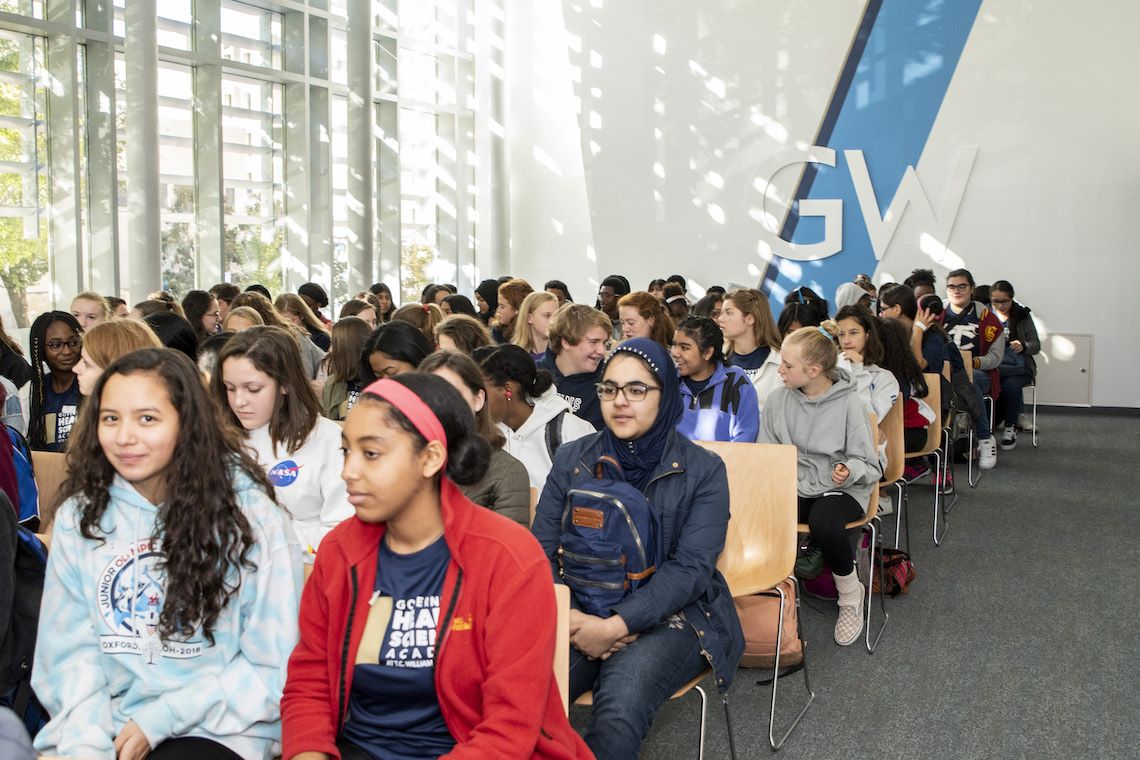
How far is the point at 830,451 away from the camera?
15.3 feet

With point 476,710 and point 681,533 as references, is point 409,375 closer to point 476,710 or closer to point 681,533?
point 476,710

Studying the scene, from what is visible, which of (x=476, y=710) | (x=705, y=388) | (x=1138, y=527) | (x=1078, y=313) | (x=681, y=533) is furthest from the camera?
(x=1078, y=313)

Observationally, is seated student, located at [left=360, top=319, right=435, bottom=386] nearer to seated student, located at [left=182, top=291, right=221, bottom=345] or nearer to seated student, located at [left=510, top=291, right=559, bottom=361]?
seated student, located at [left=510, top=291, right=559, bottom=361]

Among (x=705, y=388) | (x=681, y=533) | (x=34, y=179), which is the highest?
(x=34, y=179)

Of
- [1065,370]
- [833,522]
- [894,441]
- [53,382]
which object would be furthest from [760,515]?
[1065,370]

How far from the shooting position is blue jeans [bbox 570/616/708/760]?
2.69 metres

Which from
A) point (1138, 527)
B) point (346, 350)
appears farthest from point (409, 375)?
point (1138, 527)

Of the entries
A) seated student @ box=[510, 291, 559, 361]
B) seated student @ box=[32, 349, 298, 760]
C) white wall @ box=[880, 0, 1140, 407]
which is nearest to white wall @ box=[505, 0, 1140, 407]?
white wall @ box=[880, 0, 1140, 407]

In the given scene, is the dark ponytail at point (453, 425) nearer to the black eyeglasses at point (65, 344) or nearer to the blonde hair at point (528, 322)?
the black eyeglasses at point (65, 344)

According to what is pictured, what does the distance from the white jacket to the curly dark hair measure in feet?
5.59

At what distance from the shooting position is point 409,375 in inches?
89.7

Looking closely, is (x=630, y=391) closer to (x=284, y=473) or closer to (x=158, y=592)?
(x=284, y=473)

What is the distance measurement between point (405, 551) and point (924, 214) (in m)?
11.5

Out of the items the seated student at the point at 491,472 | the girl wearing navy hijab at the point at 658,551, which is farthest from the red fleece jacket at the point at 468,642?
the seated student at the point at 491,472
